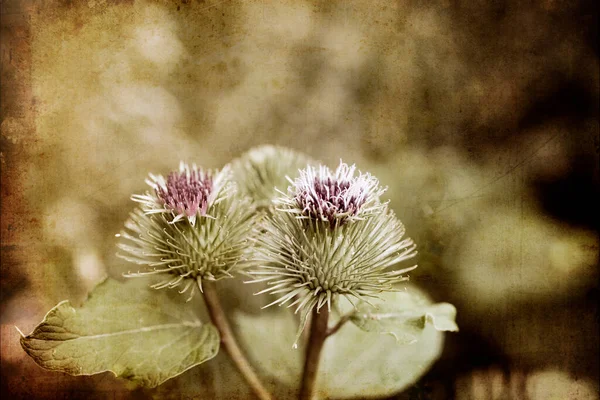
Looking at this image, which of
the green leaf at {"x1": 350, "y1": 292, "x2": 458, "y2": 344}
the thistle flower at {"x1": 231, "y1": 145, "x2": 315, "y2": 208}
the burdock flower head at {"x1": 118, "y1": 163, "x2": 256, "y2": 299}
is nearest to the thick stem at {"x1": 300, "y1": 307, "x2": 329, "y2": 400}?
the green leaf at {"x1": 350, "y1": 292, "x2": 458, "y2": 344}

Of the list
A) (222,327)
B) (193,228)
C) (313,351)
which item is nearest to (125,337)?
(222,327)

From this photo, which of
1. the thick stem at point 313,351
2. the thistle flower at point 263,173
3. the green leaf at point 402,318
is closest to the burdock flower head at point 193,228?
the thistle flower at point 263,173

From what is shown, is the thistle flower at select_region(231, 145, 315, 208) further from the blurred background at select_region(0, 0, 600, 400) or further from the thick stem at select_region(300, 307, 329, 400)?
the thick stem at select_region(300, 307, 329, 400)

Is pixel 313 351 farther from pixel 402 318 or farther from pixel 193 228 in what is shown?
pixel 193 228

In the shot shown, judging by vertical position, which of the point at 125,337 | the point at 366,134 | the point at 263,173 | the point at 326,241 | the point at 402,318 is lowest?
the point at 125,337

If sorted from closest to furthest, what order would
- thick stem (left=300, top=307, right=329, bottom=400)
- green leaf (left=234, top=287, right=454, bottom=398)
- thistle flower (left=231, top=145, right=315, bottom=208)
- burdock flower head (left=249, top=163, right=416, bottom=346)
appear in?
burdock flower head (left=249, top=163, right=416, bottom=346), thick stem (left=300, top=307, right=329, bottom=400), thistle flower (left=231, top=145, right=315, bottom=208), green leaf (left=234, top=287, right=454, bottom=398)

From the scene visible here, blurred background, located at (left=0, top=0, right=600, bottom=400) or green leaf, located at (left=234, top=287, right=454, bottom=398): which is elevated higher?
blurred background, located at (left=0, top=0, right=600, bottom=400)

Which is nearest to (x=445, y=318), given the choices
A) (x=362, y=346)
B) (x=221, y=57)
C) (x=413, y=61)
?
(x=362, y=346)
